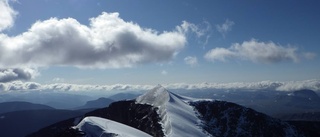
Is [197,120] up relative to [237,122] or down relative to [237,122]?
up

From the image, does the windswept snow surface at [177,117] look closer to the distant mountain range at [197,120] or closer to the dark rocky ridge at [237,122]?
the distant mountain range at [197,120]

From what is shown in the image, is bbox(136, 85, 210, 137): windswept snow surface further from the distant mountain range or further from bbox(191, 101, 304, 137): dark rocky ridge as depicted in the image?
bbox(191, 101, 304, 137): dark rocky ridge

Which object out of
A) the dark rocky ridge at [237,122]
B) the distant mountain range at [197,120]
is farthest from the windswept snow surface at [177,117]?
the dark rocky ridge at [237,122]

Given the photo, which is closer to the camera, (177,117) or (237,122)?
(177,117)

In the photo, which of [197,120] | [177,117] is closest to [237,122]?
[197,120]

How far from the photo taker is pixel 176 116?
15575 centimetres

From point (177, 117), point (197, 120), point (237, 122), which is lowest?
point (237, 122)

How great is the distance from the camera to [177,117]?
505 feet

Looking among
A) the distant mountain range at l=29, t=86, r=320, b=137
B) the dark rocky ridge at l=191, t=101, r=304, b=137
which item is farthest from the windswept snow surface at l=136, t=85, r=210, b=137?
the dark rocky ridge at l=191, t=101, r=304, b=137

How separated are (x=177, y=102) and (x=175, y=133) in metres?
60.3

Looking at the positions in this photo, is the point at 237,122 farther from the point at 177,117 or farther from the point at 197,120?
the point at 177,117

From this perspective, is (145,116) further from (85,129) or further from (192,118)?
(85,129)

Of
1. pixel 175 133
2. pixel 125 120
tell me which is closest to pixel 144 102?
pixel 125 120

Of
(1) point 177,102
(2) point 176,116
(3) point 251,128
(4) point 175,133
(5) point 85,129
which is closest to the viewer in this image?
(5) point 85,129
